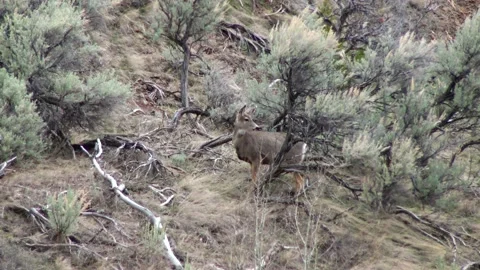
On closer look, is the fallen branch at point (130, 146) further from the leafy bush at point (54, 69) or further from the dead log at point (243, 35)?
the dead log at point (243, 35)

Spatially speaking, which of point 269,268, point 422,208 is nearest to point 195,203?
point 269,268

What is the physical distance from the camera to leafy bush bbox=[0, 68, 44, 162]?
824 centimetres

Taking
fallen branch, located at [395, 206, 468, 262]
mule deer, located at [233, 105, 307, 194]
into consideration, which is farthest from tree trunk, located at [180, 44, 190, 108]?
fallen branch, located at [395, 206, 468, 262]

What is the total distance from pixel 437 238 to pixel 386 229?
0.72 meters

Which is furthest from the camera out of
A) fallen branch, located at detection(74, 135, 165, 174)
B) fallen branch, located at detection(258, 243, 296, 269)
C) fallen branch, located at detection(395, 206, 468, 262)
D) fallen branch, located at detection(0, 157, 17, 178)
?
fallen branch, located at detection(74, 135, 165, 174)

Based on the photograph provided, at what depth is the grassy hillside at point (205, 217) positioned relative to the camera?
22.5 feet

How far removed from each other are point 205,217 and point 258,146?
4.69 ft

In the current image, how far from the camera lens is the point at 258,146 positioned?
9305 millimetres

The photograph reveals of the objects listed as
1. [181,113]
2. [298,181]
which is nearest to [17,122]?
→ [298,181]

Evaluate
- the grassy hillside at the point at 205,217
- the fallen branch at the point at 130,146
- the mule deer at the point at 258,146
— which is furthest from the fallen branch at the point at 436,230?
the fallen branch at the point at 130,146

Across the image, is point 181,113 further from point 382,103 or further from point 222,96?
point 382,103

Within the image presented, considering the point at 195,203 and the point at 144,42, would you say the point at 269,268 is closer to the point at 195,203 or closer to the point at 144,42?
the point at 195,203

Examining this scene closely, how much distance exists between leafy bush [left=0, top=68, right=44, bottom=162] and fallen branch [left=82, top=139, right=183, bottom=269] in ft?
2.55

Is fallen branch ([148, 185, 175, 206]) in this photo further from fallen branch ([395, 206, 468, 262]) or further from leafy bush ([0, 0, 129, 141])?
fallen branch ([395, 206, 468, 262])
